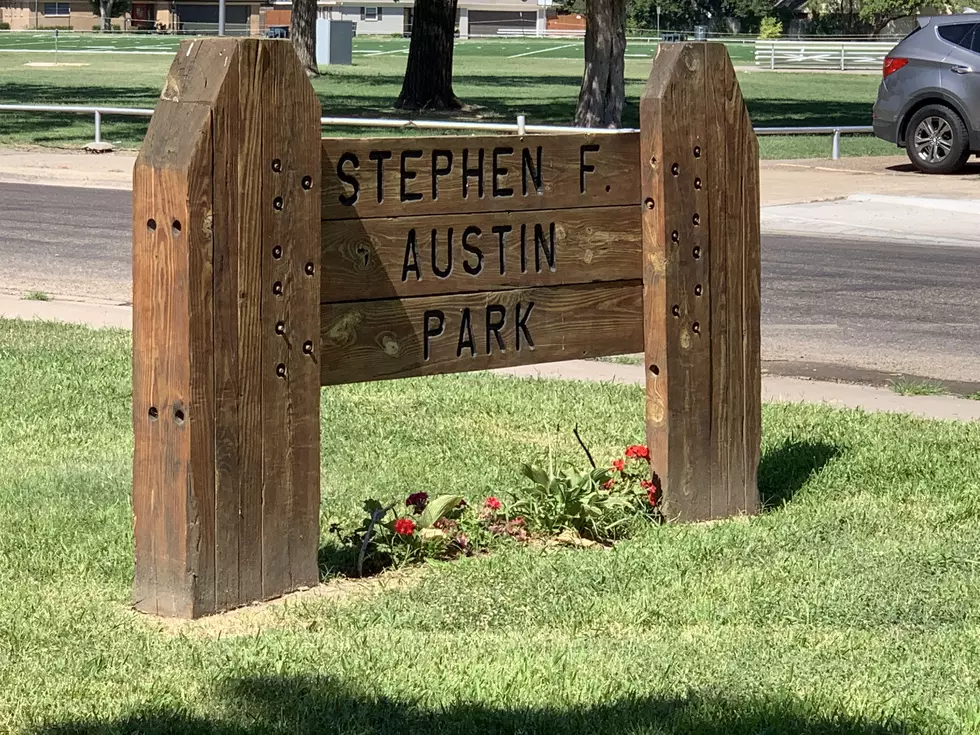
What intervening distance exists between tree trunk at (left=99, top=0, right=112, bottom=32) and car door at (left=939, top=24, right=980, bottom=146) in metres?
89.7

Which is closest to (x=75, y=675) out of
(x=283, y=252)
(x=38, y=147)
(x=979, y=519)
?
(x=283, y=252)

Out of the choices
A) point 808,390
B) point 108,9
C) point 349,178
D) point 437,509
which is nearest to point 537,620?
point 437,509

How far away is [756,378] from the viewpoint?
611 centimetres

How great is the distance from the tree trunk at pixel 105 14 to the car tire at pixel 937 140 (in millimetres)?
89062

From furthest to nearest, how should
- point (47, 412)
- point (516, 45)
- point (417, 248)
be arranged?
point (516, 45) < point (47, 412) < point (417, 248)

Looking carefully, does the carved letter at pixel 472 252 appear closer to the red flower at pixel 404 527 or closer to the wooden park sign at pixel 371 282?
the wooden park sign at pixel 371 282

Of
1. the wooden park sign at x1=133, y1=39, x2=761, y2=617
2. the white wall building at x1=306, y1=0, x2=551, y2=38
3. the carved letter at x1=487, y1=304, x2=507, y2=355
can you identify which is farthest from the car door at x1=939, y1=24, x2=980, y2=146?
the white wall building at x1=306, y1=0, x2=551, y2=38

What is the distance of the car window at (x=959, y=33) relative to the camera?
21.0 meters

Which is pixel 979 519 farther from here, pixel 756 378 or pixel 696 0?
pixel 696 0

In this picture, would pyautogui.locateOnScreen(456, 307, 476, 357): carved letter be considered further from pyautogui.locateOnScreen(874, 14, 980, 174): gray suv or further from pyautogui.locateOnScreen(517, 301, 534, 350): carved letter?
pyautogui.locateOnScreen(874, 14, 980, 174): gray suv

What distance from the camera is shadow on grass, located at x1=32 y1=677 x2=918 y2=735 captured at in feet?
12.2

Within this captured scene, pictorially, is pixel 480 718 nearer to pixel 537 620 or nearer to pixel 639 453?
pixel 537 620

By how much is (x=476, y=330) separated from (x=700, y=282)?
94 cm

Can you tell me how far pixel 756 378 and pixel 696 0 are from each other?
101m
